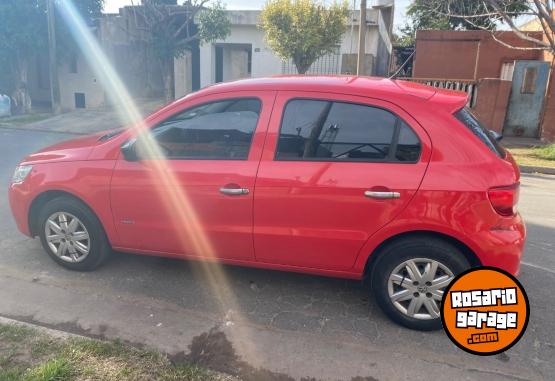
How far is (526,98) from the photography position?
11977mm

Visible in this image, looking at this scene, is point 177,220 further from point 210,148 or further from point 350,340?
point 350,340

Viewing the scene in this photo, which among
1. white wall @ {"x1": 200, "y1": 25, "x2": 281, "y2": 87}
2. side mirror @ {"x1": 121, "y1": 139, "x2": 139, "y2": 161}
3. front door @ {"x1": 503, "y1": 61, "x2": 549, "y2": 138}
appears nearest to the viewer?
side mirror @ {"x1": 121, "y1": 139, "x2": 139, "y2": 161}

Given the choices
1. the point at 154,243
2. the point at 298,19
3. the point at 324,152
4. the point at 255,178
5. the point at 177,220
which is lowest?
the point at 154,243

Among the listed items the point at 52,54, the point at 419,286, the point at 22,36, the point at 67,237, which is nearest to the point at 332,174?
the point at 419,286

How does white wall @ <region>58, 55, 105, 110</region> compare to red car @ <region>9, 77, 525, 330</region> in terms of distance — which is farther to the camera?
white wall @ <region>58, 55, 105, 110</region>

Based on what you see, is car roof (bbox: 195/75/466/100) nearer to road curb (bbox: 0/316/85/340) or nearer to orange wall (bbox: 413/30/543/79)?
road curb (bbox: 0/316/85/340)

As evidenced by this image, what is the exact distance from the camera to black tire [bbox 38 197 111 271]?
3771mm

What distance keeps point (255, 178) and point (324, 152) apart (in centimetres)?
53

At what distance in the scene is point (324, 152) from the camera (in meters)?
3.11

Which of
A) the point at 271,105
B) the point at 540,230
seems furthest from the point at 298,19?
the point at 271,105

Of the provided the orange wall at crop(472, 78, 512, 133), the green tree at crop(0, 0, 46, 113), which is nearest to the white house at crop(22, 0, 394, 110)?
the green tree at crop(0, 0, 46, 113)

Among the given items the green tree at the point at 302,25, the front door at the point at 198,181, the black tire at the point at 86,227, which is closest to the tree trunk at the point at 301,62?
the green tree at the point at 302,25

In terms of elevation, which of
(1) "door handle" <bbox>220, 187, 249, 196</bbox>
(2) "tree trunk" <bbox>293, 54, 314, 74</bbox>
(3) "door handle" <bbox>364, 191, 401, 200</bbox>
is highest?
(2) "tree trunk" <bbox>293, 54, 314, 74</bbox>

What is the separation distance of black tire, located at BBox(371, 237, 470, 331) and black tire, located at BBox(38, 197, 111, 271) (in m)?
2.33
